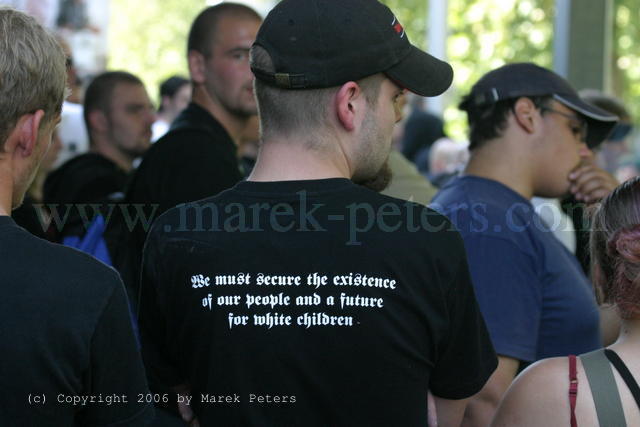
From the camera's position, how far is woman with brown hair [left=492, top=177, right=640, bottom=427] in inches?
83.4

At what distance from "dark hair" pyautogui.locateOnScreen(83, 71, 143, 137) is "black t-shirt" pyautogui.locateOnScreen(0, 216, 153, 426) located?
423 cm

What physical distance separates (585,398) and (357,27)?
3.46 ft

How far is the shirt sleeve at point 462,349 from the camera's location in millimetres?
2010

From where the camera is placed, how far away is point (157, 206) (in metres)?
3.39

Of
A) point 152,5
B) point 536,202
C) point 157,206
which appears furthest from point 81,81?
point 152,5

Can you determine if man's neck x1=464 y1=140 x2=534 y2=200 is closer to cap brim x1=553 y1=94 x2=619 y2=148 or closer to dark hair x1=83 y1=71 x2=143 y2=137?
cap brim x1=553 y1=94 x2=619 y2=148

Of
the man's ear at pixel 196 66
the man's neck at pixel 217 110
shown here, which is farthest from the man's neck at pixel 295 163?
the man's ear at pixel 196 66

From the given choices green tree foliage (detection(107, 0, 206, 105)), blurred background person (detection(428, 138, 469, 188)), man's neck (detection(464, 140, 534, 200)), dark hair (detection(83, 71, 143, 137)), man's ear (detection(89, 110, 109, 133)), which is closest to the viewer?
man's neck (detection(464, 140, 534, 200))

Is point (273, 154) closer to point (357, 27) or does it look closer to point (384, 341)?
point (357, 27)

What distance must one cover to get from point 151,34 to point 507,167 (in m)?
28.8

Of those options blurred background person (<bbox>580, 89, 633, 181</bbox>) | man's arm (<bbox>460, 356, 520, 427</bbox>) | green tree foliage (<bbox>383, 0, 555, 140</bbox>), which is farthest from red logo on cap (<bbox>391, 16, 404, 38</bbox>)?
green tree foliage (<bbox>383, 0, 555, 140</bbox>)

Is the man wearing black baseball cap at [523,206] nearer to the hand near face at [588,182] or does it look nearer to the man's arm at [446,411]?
the hand near face at [588,182]

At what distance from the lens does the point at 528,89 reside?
3.38 m

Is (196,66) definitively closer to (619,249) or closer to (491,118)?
(491,118)
